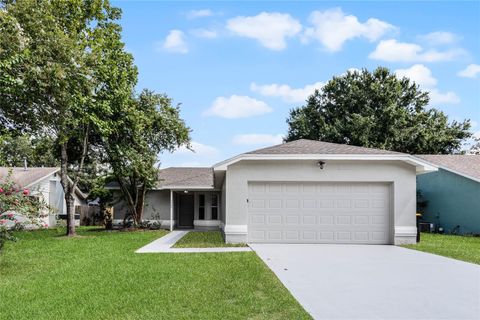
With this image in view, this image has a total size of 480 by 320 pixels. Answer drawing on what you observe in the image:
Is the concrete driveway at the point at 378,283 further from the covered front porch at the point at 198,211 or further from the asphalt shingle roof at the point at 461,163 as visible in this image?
the covered front porch at the point at 198,211

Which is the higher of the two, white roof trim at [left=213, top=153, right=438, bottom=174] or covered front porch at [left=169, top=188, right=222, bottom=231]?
white roof trim at [left=213, top=153, right=438, bottom=174]

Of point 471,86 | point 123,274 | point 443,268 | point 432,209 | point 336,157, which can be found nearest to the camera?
point 123,274

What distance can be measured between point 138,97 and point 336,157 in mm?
12230

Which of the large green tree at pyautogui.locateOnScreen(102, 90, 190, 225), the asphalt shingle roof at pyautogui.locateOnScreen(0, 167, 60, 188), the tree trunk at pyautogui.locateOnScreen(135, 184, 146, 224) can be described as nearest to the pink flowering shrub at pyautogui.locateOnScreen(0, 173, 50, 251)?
the large green tree at pyautogui.locateOnScreen(102, 90, 190, 225)

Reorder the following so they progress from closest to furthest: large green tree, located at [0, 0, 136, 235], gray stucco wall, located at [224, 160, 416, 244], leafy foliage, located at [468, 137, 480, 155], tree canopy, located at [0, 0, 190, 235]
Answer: gray stucco wall, located at [224, 160, 416, 244] < large green tree, located at [0, 0, 136, 235] < tree canopy, located at [0, 0, 190, 235] < leafy foliage, located at [468, 137, 480, 155]

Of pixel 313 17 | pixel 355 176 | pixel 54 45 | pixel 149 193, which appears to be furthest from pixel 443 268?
pixel 149 193

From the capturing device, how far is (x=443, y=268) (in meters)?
9.10

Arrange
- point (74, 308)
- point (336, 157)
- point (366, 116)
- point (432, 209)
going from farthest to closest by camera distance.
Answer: point (366, 116) → point (432, 209) → point (336, 157) → point (74, 308)

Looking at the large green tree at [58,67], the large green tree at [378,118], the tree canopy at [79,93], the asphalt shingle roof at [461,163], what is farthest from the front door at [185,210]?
the large green tree at [378,118]

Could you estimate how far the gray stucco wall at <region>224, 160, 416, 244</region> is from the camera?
14.2m

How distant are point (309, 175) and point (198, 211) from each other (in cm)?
1146

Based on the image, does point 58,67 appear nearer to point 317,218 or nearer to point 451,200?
point 317,218

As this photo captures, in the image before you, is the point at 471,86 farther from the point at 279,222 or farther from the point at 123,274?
the point at 123,274

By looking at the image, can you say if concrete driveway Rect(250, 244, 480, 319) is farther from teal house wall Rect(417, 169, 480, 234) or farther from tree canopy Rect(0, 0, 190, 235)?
teal house wall Rect(417, 169, 480, 234)
